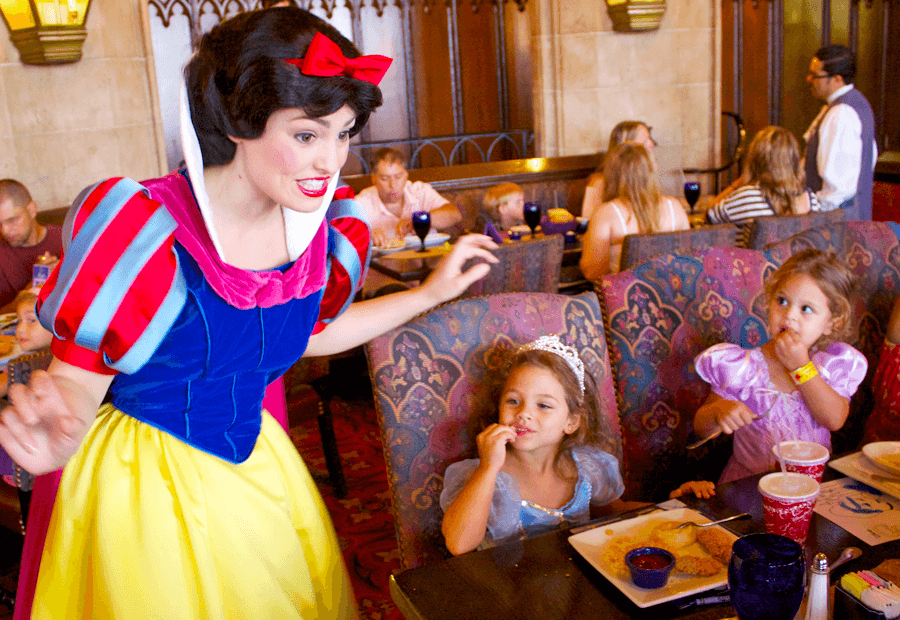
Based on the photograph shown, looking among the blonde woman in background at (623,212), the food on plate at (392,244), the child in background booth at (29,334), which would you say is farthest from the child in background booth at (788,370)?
the food on plate at (392,244)

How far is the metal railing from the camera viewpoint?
7.73 m

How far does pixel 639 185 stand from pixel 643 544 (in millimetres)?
2204

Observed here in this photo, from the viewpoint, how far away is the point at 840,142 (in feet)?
14.3

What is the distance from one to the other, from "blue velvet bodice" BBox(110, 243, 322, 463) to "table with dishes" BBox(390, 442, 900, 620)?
33 centimetres

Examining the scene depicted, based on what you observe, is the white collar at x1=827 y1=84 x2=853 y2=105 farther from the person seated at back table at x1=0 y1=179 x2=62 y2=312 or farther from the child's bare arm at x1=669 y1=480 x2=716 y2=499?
the person seated at back table at x1=0 y1=179 x2=62 y2=312

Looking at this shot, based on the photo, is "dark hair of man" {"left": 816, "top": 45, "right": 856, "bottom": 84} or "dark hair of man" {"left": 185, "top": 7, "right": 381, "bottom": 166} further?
"dark hair of man" {"left": 816, "top": 45, "right": 856, "bottom": 84}

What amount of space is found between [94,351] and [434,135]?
24.5ft

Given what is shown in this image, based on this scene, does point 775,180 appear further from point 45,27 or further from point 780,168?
point 45,27

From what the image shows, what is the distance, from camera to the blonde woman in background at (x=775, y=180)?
3389mm

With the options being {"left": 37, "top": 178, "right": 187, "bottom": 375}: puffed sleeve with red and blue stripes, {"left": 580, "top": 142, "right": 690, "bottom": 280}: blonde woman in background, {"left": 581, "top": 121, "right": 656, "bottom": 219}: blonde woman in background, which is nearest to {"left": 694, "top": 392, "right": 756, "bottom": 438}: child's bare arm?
{"left": 37, "top": 178, "right": 187, "bottom": 375}: puffed sleeve with red and blue stripes

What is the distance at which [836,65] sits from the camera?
4.52m

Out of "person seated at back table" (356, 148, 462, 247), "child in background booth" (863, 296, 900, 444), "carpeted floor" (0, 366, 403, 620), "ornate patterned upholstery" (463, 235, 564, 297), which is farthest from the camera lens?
"person seated at back table" (356, 148, 462, 247)

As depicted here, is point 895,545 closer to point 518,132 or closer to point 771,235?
point 771,235

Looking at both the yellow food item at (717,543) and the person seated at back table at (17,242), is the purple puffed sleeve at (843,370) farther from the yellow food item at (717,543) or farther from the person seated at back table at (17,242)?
the person seated at back table at (17,242)
